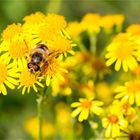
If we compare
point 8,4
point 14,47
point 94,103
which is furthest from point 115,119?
point 8,4

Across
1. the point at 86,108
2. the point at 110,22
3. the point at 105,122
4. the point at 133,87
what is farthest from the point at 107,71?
the point at 105,122

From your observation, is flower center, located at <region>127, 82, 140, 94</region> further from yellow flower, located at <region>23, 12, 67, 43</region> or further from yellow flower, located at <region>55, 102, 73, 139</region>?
yellow flower, located at <region>55, 102, 73, 139</region>

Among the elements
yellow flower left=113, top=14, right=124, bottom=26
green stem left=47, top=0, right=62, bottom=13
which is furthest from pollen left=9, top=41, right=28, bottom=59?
green stem left=47, top=0, right=62, bottom=13

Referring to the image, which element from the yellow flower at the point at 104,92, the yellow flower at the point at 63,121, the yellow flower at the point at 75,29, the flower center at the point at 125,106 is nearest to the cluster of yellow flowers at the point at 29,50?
the flower center at the point at 125,106

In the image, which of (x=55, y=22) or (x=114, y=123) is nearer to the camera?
(x=114, y=123)

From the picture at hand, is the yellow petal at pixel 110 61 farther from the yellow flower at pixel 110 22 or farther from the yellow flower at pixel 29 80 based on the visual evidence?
the yellow flower at pixel 110 22

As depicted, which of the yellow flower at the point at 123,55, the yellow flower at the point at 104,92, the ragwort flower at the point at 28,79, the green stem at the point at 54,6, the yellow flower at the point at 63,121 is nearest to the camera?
the ragwort flower at the point at 28,79

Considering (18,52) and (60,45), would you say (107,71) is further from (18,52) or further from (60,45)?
(18,52)
